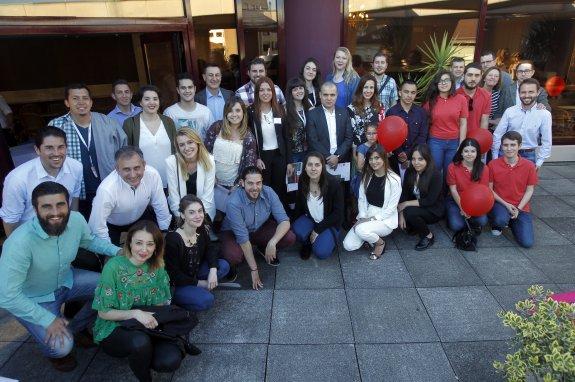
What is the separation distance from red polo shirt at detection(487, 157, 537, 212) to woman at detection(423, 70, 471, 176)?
1.79 feet

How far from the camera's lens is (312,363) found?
2850mm

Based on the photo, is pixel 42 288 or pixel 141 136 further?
pixel 141 136

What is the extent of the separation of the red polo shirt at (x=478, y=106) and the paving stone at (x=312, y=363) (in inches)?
132

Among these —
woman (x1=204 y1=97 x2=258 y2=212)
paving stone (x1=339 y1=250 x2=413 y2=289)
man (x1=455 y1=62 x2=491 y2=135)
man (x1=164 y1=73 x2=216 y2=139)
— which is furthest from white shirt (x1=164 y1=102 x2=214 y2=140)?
man (x1=455 y1=62 x2=491 y2=135)

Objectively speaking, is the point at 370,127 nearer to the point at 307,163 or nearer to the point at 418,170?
the point at 418,170

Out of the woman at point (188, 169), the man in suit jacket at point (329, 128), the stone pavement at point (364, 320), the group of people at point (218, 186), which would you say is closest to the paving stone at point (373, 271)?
the stone pavement at point (364, 320)

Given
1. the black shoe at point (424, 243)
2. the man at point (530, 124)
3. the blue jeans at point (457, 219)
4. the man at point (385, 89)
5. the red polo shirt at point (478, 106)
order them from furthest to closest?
1. the man at point (385, 89)
2. the red polo shirt at point (478, 106)
3. the man at point (530, 124)
4. the blue jeans at point (457, 219)
5. the black shoe at point (424, 243)

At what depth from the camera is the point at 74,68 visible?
36.2ft

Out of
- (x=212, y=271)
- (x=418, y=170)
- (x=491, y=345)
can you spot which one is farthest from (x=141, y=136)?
(x=491, y=345)

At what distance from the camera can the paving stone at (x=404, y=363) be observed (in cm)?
271

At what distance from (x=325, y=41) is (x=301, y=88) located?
1926 mm

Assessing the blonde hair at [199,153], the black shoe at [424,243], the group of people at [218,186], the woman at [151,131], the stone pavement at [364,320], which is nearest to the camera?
the group of people at [218,186]

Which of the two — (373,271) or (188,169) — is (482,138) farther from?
(188,169)

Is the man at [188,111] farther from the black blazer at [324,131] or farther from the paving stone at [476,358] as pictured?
the paving stone at [476,358]
